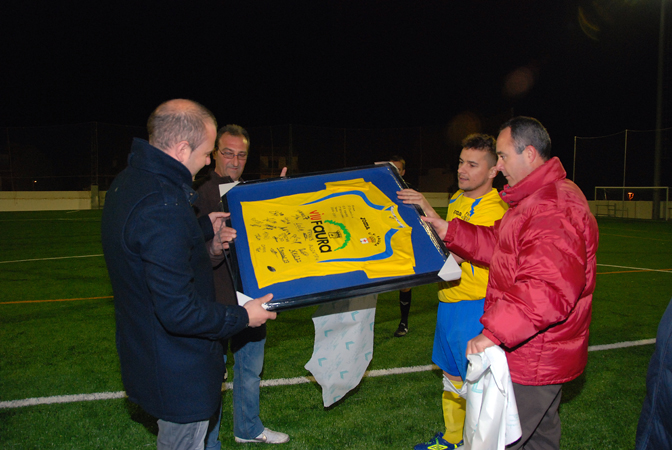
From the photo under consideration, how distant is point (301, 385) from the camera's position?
12.9ft

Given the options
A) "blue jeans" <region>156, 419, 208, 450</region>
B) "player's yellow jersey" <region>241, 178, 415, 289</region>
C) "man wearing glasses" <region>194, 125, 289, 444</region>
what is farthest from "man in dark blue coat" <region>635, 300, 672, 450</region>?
"man wearing glasses" <region>194, 125, 289, 444</region>

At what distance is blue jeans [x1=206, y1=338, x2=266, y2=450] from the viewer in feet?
9.70

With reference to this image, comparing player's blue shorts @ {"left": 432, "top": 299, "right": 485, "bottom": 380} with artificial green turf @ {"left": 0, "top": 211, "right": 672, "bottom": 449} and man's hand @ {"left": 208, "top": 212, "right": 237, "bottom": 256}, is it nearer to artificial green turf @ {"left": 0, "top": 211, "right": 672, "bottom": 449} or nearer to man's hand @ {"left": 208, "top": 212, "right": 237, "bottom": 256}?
artificial green turf @ {"left": 0, "top": 211, "right": 672, "bottom": 449}

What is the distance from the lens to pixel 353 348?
10.0ft

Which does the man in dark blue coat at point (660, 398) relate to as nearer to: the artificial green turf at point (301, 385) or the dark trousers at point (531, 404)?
the dark trousers at point (531, 404)

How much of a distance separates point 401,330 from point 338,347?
2.31m

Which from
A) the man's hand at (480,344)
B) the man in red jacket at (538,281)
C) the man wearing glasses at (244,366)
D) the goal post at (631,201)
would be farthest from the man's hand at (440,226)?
the goal post at (631,201)

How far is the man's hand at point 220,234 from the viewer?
92.0 inches

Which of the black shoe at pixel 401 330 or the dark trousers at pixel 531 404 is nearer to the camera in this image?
the dark trousers at pixel 531 404

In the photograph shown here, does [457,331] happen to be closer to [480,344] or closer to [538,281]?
[480,344]

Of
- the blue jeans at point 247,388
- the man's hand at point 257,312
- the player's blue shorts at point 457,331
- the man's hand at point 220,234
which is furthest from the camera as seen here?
the blue jeans at point 247,388

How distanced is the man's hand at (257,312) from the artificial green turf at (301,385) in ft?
4.74

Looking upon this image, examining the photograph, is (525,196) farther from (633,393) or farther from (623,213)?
(623,213)

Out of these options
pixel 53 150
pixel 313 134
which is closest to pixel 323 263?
pixel 313 134
